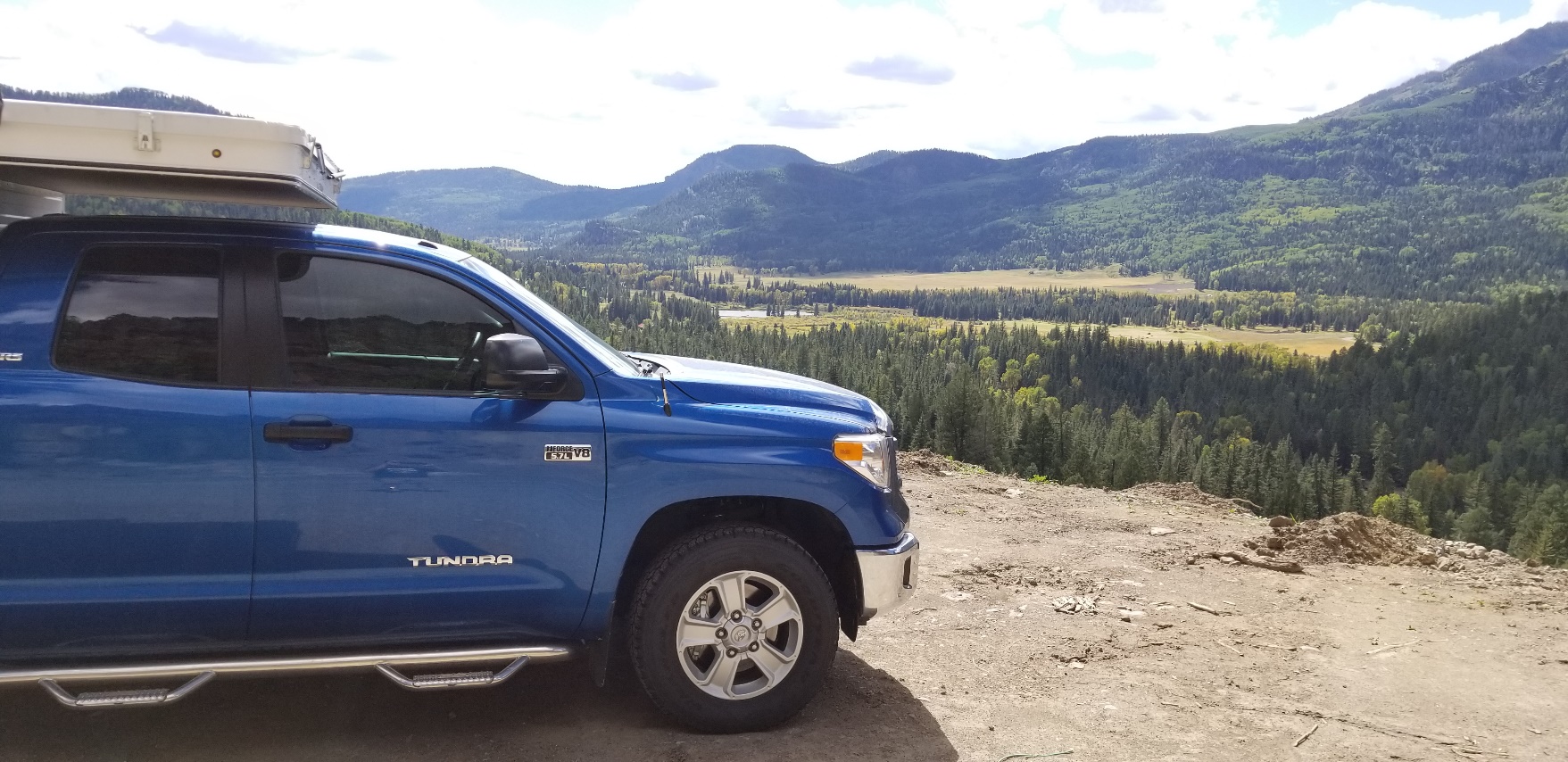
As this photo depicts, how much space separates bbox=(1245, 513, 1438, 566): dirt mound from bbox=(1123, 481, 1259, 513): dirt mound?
2.15 meters

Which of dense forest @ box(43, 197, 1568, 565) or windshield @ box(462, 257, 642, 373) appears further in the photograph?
dense forest @ box(43, 197, 1568, 565)

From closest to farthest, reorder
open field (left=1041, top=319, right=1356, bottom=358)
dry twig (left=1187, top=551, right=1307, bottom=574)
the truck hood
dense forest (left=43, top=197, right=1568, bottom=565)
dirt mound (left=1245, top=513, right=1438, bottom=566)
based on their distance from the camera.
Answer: the truck hood → dry twig (left=1187, top=551, right=1307, bottom=574) → dirt mound (left=1245, top=513, right=1438, bottom=566) → dense forest (left=43, top=197, right=1568, bottom=565) → open field (left=1041, top=319, right=1356, bottom=358)

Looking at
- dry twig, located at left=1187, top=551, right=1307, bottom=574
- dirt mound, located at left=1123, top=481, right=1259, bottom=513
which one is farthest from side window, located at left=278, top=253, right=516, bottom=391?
dirt mound, located at left=1123, top=481, right=1259, bottom=513

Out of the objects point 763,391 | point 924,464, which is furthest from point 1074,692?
point 924,464

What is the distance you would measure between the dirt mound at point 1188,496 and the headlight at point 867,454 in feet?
28.4

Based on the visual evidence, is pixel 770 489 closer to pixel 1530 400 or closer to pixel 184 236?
pixel 184 236

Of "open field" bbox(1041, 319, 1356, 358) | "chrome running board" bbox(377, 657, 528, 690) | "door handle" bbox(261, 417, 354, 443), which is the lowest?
"open field" bbox(1041, 319, 1356, 358)

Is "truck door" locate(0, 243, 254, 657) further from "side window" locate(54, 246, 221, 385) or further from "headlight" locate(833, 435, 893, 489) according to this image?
"headlight" locate(833, 435, 893, 489)

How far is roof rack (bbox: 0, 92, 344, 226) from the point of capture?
4.17m

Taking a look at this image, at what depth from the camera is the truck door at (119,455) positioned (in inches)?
160

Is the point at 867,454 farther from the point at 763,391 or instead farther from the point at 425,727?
the point at 425,727

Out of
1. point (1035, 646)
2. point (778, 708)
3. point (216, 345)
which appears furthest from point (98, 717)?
point (1035, 646)

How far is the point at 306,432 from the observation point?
4293mm

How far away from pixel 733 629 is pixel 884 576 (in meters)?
0.77
